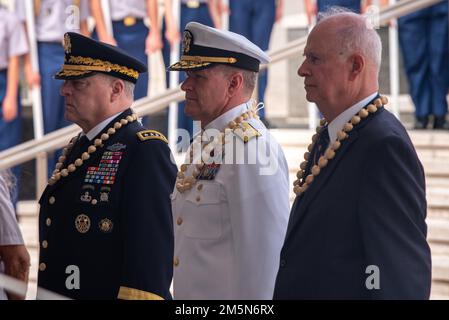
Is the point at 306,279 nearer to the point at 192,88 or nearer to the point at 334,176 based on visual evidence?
the point at 334,176

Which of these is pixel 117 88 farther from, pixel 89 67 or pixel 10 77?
pixel 10 77

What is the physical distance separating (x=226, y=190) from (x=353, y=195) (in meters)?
0.52

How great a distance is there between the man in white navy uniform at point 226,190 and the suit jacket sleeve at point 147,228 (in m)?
0.05

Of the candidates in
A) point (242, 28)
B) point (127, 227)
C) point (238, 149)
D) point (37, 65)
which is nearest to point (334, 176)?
point (238, 149)

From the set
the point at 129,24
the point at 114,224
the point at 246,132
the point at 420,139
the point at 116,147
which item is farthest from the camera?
the point at 129,24

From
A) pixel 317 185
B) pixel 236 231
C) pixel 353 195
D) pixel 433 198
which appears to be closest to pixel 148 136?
pixel 236 231

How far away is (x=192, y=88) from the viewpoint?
2.76 meters

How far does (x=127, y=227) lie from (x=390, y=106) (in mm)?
3448

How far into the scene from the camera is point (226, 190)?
2.65 metres

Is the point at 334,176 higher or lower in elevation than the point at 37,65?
lower

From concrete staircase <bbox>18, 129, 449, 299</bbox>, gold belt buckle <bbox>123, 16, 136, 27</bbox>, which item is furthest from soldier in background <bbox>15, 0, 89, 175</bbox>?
concrete staircase <bbox>18, 129, 449, 299</bbox>

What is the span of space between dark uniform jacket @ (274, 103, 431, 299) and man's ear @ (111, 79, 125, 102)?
862 millimetres

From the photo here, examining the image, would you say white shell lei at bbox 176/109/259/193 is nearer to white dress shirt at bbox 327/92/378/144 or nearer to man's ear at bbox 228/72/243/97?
man's ear at bbox 228/72/243/97
